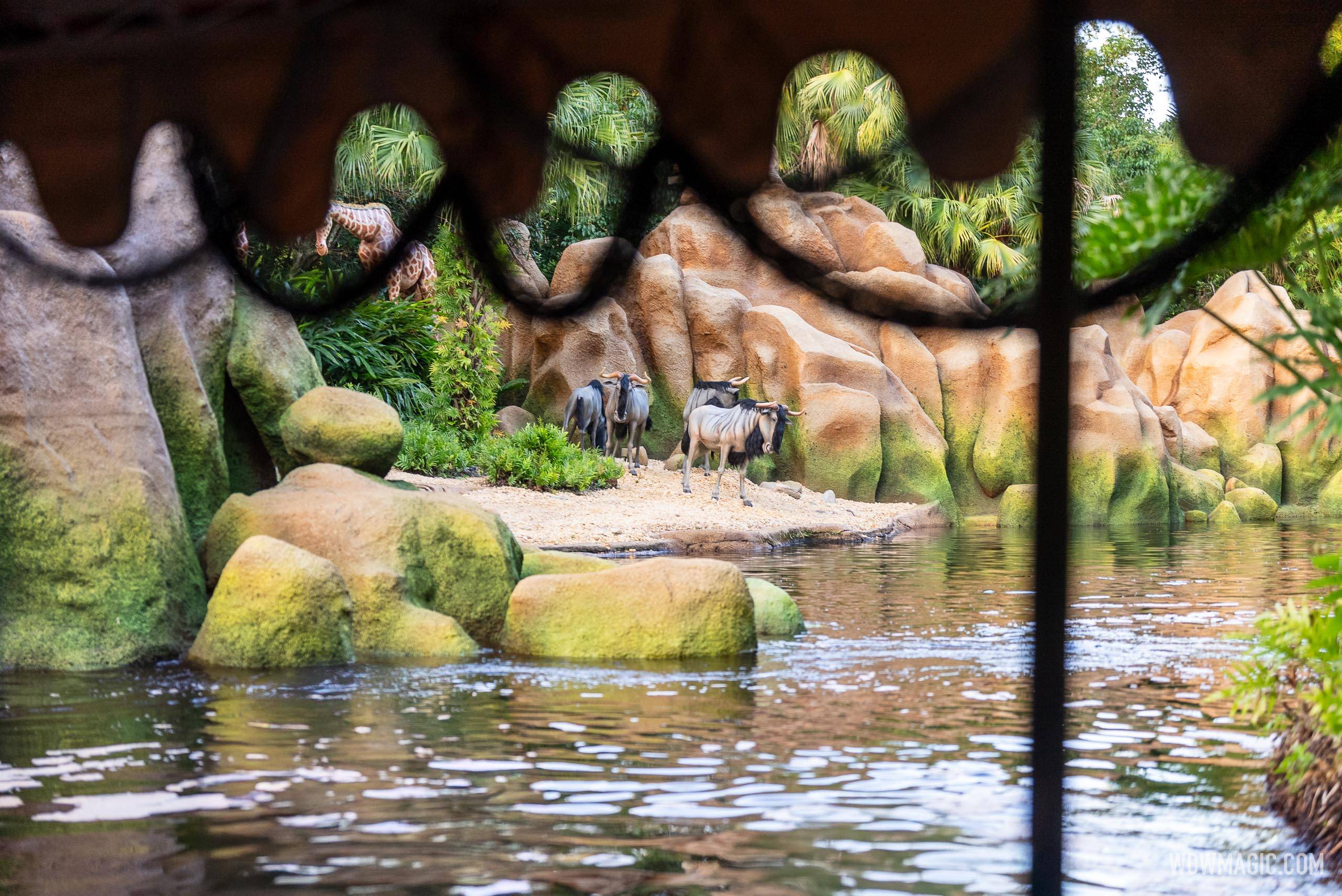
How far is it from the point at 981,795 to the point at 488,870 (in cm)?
218

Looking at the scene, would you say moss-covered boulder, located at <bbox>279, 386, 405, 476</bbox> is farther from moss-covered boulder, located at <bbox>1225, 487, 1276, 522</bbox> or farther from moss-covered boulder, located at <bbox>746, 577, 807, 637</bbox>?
moss-covered boulder, located at <bbox>1225, 487, 1276, 522</bbox>

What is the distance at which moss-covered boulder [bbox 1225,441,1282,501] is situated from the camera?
81.8 feet

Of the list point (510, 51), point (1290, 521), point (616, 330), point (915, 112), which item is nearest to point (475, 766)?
point (510, 51)

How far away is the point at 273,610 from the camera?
821cm

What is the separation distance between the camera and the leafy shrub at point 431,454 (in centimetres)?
1772

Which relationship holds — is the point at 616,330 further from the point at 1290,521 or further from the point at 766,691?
the point at 766,691

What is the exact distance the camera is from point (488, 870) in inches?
186

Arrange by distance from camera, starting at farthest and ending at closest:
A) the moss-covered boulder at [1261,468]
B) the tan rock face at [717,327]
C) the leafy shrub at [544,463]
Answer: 1. the moss-covered boulder at [1261,468]
2. the tan rock face at [717,327]
3. the leafy shrub at [544,463]

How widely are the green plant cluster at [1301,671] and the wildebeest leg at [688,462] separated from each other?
13.7m

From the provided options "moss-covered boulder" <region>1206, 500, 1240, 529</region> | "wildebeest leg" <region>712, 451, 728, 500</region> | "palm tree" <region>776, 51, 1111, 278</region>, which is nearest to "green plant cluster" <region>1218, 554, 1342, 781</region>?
"palm tree" <region>776, 51, 1111, 278</region>

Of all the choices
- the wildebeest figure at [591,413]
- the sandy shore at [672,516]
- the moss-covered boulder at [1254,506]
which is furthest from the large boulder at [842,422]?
the moss-covered boulder at [1254,506]

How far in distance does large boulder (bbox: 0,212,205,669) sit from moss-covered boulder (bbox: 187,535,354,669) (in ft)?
2.17

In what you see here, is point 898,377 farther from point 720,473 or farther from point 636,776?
point 636,776

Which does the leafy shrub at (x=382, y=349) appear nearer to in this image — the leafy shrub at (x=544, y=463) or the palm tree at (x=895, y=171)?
the leafy shrub at (x=544, y=463)
